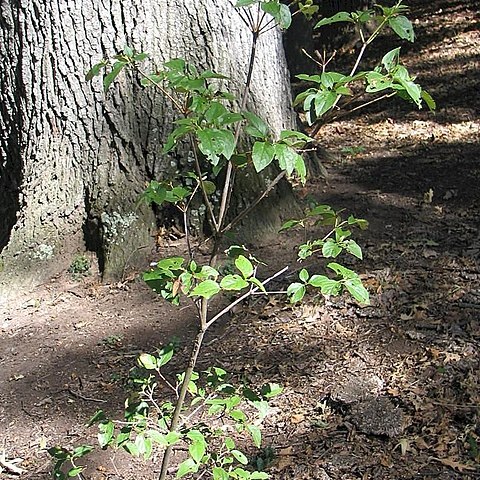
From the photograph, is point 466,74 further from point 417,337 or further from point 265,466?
point 265,466

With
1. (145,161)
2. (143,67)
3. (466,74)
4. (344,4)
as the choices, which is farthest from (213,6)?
(344,4)

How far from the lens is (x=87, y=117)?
4371mm

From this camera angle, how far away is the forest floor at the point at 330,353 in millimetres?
3041

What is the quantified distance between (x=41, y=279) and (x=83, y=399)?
1204 mm

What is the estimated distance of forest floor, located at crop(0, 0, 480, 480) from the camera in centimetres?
304

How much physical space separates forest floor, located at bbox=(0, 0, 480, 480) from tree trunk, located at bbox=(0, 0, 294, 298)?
1.02ft

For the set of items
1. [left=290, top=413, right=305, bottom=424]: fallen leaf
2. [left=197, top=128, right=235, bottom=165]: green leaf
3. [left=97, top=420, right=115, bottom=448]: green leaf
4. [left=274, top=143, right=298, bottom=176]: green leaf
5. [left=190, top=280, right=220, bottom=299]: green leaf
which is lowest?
[left=290, top=413, right=305, bottom=424]: fallen leaf

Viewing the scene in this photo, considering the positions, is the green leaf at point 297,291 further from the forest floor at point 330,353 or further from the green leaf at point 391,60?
the forest floor at point 330,353

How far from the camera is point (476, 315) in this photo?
3.70 meters

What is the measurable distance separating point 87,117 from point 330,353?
7.17 ft

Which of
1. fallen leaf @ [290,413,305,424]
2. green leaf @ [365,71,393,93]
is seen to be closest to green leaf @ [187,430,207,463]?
green leaf @ [365,71,393,93]

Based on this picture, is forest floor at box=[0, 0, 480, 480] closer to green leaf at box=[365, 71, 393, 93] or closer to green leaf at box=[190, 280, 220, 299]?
green leaf at box=[190, 280, 220, 299]

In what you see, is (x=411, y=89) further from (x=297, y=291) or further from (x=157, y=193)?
(x=157, y=193)

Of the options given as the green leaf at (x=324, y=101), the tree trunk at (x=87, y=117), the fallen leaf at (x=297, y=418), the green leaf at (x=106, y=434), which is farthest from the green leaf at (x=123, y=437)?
the tree trunk at (x=87, y=117)
